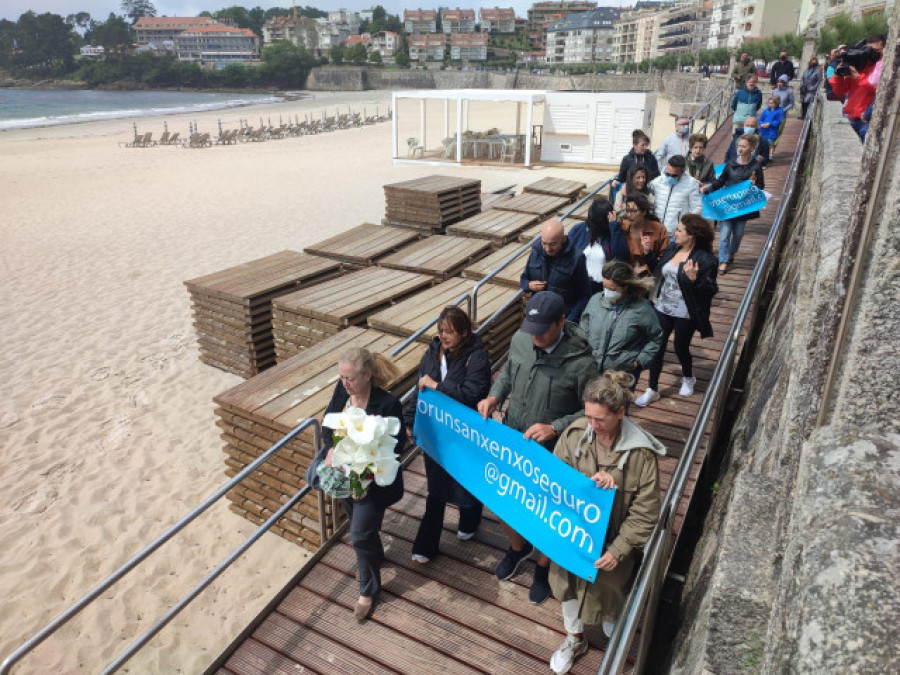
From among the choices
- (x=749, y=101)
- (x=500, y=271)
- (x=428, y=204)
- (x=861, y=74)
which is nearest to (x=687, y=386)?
(x=500, y=271)

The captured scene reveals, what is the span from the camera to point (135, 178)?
26000 mm

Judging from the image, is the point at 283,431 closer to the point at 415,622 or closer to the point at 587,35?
the point at 415,622

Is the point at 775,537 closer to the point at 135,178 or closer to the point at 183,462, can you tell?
the point at 183,462

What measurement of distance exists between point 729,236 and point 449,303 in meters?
4.07

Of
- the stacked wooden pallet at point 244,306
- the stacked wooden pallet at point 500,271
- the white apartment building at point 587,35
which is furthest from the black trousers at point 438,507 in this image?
the white apartment building at point 587,35

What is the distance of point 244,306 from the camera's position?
343 inches

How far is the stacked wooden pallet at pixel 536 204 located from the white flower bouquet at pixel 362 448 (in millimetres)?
9049

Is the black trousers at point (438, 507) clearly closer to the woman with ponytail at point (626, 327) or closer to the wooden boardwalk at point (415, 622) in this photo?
the wooden boardwalk at point (415, 622)

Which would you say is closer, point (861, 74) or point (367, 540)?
point (367, 540)

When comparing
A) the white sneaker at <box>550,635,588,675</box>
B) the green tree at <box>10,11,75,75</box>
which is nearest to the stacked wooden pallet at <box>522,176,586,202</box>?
the white sneaker at <box>550,635,588,675</box>

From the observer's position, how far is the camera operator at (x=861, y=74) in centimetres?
720

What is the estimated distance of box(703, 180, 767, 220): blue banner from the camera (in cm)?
778

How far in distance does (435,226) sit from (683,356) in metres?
7.53

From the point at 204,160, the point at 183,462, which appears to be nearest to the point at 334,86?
the point at 204,160
